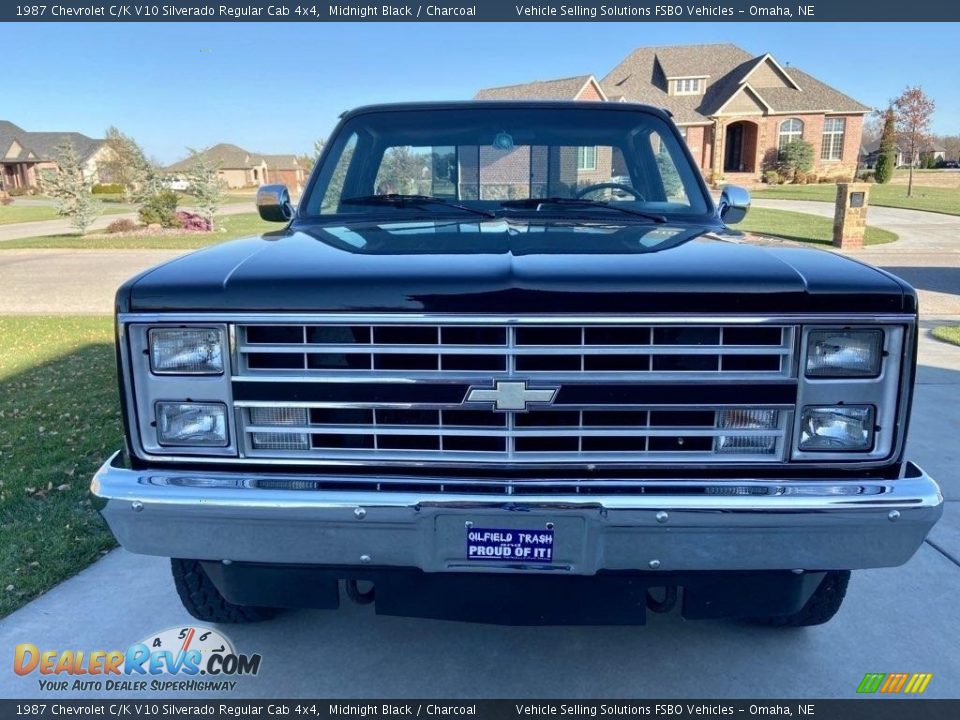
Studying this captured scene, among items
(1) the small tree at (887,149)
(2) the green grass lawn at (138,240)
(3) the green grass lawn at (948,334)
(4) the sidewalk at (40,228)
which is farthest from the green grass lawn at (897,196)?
(4) the sidewalk at (40,228)

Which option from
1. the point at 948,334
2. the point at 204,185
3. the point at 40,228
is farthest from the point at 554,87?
the point at 948,334

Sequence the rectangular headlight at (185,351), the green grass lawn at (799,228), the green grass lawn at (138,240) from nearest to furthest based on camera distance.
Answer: the rectangular headlight at (185,351), the green grass lawn at (799,228), the green grass lawn at (138,240)

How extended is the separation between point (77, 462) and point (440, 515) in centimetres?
338

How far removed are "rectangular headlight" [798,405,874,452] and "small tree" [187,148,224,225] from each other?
71.6ft

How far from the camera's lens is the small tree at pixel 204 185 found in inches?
851

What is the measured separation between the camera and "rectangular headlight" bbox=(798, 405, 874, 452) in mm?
2197

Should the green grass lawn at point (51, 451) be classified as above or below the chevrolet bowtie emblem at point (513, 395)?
below

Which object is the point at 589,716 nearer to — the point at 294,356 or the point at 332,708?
the point at 332,708

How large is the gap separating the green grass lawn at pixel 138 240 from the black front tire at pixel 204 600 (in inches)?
626

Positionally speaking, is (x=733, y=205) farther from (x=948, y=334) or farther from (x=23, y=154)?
(x=23, y=154)

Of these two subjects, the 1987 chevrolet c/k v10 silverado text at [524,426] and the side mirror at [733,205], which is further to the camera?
the side mirror at [733,205]

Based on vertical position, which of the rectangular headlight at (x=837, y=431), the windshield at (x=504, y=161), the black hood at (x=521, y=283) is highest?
the windshield at (x=504, y=161)

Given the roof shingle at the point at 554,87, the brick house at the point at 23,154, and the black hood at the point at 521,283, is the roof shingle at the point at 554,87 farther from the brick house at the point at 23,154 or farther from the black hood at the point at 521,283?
the brick house at the point at 23,154

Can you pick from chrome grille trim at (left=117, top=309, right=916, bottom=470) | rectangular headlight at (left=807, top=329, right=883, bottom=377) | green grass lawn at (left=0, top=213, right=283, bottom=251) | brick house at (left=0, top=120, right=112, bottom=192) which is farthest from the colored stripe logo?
brick house at (left=0, top=120, right=112, bottom=192)
